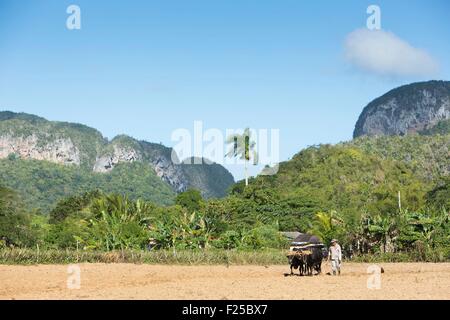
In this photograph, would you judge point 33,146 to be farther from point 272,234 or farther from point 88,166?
point 272,234

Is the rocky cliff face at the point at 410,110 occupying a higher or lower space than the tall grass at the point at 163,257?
higher

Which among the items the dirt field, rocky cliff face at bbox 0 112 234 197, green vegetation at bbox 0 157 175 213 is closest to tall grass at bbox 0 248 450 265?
the dirt field

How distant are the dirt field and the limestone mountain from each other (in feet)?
293

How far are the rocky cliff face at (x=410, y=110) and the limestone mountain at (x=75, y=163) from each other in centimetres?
5537

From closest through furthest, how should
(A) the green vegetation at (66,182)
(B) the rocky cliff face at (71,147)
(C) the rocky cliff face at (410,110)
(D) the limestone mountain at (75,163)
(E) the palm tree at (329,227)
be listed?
(E) the palm tree at (329,227) → (A) the green vegetation at (66,182) → (D) the limestone mountain at (75,163) → (B) the rocky cliff face at (71,147) → (C) the rocky cliff face at (410,110)

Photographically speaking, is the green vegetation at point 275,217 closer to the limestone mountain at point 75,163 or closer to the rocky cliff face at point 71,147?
the limestone mountain at point 75,163

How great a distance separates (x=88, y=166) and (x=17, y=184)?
51311mm

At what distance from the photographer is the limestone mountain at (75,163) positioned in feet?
409

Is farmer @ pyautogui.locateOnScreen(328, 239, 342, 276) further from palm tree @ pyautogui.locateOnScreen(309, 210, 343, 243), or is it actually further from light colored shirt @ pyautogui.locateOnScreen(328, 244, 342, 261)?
palm tree @ pyautogui.locateOnScreen(309, 210, 343, 243)

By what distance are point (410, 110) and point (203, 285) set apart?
17393 centimetres

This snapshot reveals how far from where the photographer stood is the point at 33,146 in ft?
525

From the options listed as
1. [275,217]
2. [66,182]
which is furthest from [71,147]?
[275,217]

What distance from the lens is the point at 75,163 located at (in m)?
167

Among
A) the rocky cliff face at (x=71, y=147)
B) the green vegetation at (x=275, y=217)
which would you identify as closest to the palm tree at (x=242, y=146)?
the green vegetation at (x=275, y=217)
